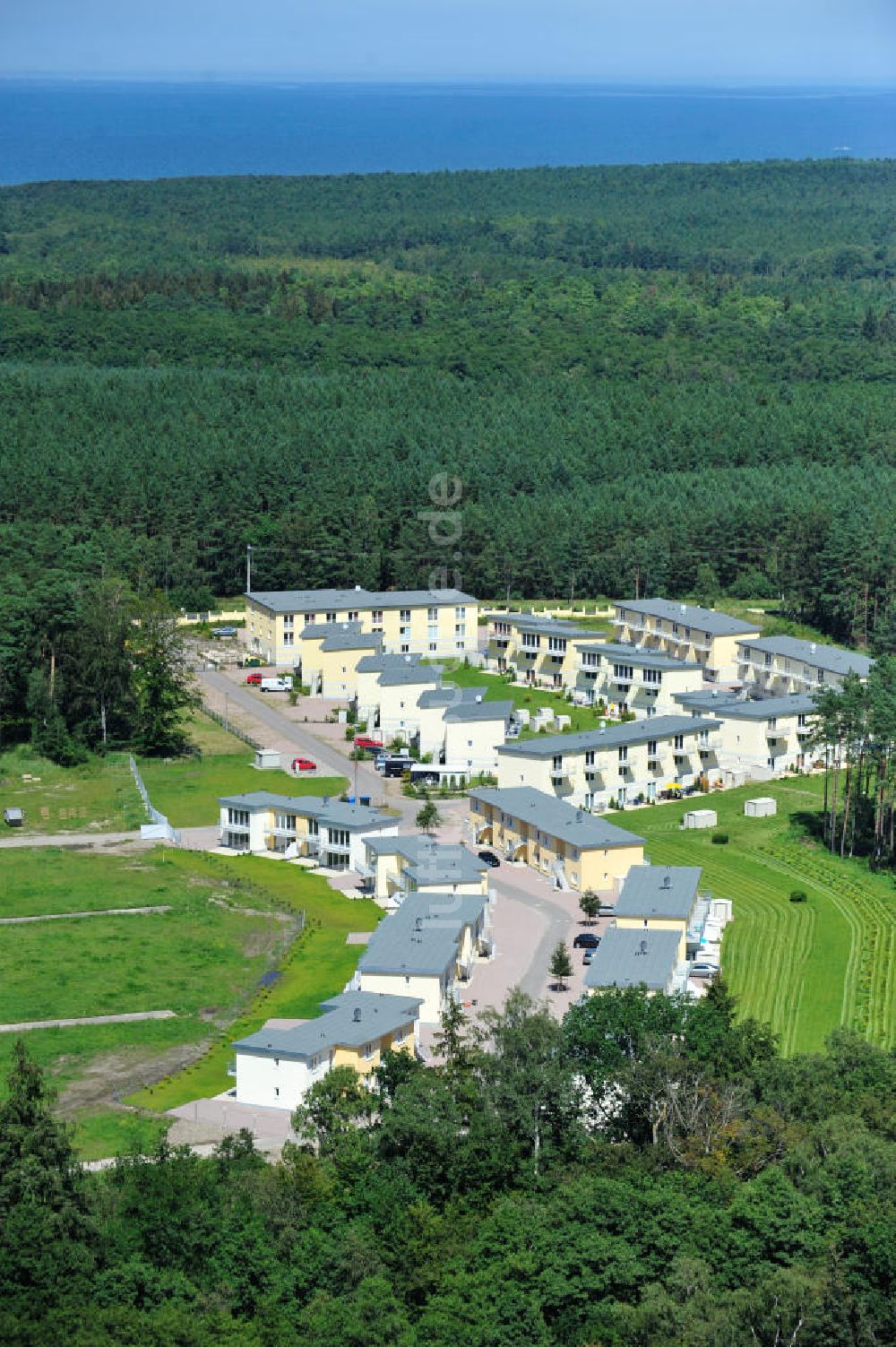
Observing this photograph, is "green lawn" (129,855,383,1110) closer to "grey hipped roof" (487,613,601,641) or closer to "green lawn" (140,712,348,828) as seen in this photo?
"green lawn" (140,712,348,828)

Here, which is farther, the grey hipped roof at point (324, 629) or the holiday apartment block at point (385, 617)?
the holiday apartment block at point (385, 617)

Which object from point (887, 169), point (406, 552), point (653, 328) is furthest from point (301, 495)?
point (887, 169)

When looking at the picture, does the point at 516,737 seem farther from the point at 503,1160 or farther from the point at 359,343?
the point at 359,343

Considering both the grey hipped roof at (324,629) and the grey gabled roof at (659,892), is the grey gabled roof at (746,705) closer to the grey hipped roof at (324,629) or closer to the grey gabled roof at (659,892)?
the grey gabled roof at (659,892)

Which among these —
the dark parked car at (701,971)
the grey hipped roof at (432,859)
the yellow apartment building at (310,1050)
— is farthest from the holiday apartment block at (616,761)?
the yellow apartment building at (310,1050)

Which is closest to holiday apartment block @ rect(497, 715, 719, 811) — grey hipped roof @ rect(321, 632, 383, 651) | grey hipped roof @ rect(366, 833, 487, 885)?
grey hipped roof @ rect(366, 833, 487, 885)

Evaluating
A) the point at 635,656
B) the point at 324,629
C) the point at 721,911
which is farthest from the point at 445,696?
the point at 721,911
